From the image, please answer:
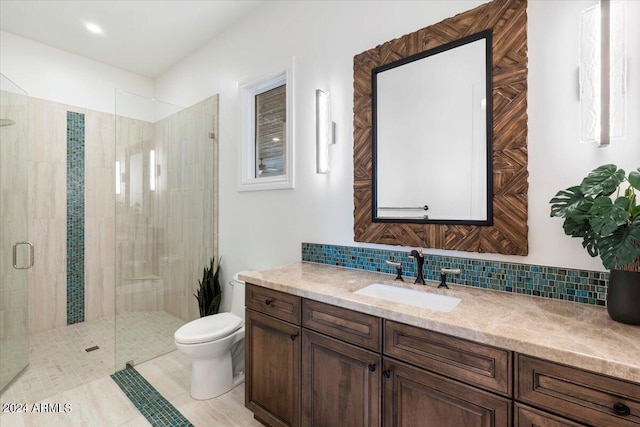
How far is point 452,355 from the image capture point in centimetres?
104

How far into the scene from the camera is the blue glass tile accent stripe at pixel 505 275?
4.05ft

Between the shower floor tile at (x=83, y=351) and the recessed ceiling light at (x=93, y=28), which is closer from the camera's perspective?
the shower floor tile at (x=83, y=351)

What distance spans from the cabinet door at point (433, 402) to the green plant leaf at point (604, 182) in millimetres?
760

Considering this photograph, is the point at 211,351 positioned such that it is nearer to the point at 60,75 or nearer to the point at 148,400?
the point at 148,400

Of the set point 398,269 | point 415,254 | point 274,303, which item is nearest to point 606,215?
point 415,254

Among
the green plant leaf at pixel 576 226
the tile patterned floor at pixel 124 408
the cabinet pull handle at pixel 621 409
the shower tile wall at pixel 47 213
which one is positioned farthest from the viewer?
the shower tile wall at pixel 47 213

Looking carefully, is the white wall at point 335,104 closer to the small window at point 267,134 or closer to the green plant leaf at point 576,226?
the small window at point 267,134

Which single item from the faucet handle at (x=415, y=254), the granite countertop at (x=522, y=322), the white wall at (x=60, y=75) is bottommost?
the granite countertop at (x=522, y=322)

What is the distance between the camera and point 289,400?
1562mm

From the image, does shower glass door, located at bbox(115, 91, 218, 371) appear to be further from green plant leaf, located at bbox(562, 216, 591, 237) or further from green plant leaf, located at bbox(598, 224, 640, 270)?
green plant leaf, located at bbox(598, 224, 640, 270)

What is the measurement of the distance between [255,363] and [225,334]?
0.41 meters

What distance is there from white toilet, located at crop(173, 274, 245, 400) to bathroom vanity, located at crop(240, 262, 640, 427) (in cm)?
36

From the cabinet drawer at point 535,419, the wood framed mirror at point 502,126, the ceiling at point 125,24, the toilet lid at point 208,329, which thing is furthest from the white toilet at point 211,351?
the ceiling at point 125,24

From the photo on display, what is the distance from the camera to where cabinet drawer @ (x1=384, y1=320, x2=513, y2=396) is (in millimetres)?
943
